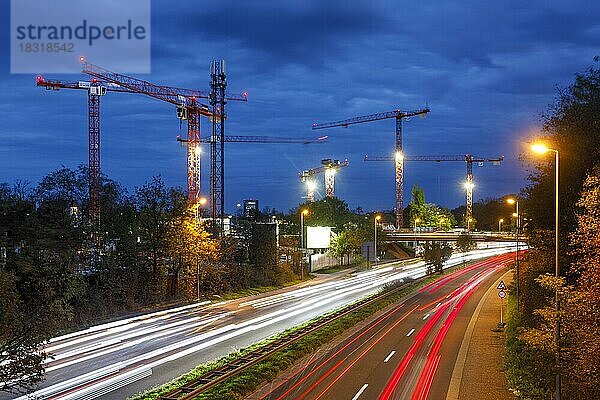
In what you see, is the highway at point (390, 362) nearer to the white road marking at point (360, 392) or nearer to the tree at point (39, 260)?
the white road marking at point (360, 392)

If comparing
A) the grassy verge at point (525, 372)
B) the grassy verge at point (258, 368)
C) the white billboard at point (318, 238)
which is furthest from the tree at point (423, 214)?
the grassy verge at point (525, 372)

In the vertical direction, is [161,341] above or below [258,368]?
below

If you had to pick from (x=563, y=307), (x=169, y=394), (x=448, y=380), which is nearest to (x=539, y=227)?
(x=448, y=380)

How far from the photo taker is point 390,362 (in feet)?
92.3

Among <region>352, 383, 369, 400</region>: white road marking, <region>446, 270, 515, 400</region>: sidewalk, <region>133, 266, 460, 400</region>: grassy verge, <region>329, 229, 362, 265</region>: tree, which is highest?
<region>329, 229, 362, 265</region>: tree

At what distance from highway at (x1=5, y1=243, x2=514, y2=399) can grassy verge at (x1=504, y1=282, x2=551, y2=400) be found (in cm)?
1386

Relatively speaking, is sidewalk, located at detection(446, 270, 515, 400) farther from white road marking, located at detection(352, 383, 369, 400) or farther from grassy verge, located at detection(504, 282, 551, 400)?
white road marking, located at detection(352, 383, 369, 400)

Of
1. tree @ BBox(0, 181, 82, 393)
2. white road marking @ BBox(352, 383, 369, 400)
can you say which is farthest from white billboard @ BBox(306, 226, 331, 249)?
white road marking @ BBox(352, 383, 369, 400)

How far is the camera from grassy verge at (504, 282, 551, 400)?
71.2 ft

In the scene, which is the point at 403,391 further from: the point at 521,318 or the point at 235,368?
the point at 521,318

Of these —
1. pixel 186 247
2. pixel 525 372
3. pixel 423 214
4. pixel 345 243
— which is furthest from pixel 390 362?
pixel 423 214

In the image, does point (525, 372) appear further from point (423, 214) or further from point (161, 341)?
point (423, 214)

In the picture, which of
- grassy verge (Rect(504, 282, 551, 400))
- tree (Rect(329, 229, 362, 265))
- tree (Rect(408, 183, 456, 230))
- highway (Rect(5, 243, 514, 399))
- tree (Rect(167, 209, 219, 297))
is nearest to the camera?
grassy verge (Rect(504, 282, 551, 400))

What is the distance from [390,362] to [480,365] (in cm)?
427
